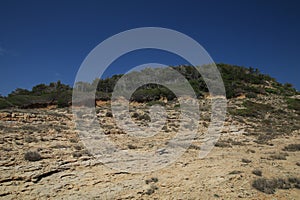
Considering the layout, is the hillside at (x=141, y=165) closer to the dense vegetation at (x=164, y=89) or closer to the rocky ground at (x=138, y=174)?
the rocky ground at (x=138, y=174)

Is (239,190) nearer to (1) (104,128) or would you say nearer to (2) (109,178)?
(2) (109,178)

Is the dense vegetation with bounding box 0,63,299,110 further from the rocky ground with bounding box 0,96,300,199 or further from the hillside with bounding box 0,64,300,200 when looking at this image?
the rocky ground with bounding box 0,96,300,199

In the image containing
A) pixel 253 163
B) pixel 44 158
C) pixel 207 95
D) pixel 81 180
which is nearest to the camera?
pixel 81 180

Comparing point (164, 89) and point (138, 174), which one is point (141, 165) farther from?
point (164, 89)

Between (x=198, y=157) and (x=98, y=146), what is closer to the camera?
(x=198, y=157)

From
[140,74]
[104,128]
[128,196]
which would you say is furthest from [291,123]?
[140,74]

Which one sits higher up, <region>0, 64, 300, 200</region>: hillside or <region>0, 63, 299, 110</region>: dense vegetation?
<region>0, 63, 299, 110</region>: dense vegetation

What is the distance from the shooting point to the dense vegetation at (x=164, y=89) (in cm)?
2639

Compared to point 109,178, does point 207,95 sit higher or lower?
higher

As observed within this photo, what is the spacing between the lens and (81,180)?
604 centimetres

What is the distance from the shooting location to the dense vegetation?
26391mm

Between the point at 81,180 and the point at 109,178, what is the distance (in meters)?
0.80

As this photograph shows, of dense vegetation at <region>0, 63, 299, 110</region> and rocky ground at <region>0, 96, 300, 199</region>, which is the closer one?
rocky ground at <region>0, 96, 300, 199</region>

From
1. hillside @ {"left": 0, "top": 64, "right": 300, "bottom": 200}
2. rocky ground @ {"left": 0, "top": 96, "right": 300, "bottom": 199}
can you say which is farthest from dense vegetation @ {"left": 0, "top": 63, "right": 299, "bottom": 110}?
rocky ground @ {"left": 0, "top": 96, "right": 300, "bottom": 199}
